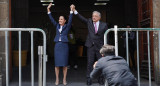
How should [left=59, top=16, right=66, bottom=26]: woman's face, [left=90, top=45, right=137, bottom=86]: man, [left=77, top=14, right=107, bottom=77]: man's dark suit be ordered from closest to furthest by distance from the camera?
[left=90, top=45, right=137, bottom=86]: man, [left=77, top=14, right=107, bottom=77]: man's dark suit, [left=59, top=16, right=66, bottom=26]: woman's face

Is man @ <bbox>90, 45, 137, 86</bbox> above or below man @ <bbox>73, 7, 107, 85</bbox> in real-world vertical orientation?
below

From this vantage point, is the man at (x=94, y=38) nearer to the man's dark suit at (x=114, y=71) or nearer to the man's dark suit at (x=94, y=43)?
the man's dark suit at (x=94, y=43)

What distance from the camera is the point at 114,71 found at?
12.8ft

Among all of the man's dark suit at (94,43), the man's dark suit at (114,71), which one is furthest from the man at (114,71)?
the man's dark suit at (94,43)

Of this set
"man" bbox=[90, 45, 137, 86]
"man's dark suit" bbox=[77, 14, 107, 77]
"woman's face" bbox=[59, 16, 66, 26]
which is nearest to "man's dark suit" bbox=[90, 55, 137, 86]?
"man" bbox=[90, 45, 137, 86]

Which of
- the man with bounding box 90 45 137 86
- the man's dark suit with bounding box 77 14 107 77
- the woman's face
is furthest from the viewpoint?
the woman's face

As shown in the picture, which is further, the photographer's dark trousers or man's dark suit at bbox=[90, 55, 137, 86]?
the photographer's dark trousers

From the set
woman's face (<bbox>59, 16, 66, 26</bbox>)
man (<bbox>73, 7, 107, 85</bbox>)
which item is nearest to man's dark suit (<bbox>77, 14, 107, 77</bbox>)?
man (<bbox>73, 7, 107, 85</bbox>)

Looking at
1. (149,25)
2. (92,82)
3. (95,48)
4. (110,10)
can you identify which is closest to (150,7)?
(149,25)

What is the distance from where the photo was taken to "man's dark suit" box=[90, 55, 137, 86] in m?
3.87

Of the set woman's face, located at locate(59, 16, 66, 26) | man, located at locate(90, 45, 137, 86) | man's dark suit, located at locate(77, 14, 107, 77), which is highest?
woman's face, located at locate(59, 16, 66, 26)

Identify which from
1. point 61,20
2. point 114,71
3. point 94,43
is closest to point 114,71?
point 114,71

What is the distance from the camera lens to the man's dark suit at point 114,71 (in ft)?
12.7

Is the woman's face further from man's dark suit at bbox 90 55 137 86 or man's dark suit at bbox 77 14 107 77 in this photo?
man's dark suit at bbox 90 55 137 86
